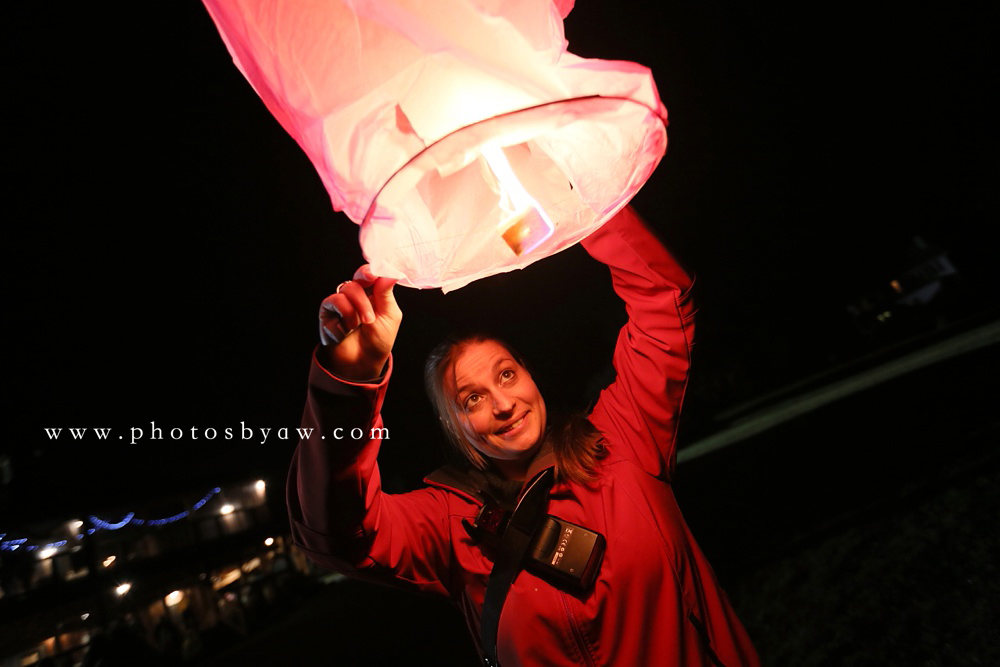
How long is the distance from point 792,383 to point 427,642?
34.7ft

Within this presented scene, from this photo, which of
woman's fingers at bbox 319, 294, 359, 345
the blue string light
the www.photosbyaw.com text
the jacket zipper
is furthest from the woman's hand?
the blue string light

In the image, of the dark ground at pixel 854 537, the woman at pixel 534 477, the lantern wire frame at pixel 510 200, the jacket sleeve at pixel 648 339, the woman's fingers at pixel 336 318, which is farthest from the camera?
the dark ground at pixel 854 537

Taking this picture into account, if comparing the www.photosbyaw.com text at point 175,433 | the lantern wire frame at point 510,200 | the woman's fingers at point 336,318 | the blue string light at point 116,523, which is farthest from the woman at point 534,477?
the blue string light at point 116,523

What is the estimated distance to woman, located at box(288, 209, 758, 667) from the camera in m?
1.12

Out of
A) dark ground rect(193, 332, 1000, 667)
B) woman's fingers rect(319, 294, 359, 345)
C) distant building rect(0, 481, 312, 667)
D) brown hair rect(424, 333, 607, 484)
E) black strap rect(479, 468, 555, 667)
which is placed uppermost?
distant building rect(0, 481, 312, 667)

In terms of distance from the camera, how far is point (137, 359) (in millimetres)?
3176

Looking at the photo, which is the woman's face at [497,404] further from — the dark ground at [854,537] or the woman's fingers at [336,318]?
the dark ground at [854,537]

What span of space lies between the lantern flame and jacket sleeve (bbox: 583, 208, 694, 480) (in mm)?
594

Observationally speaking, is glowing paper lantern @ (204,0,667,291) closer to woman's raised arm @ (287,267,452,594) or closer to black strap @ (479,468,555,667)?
woman's raised arm @ (287,267,452,594)

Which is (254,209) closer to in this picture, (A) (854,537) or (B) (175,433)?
(B) (175,433)

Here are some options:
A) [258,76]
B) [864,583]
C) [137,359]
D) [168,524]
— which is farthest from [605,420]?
[168,524]

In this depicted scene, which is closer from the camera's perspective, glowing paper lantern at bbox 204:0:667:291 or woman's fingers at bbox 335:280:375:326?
glowing paper lantern at bbox 204:0:667:291

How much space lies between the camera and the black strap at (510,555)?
52.1 inches

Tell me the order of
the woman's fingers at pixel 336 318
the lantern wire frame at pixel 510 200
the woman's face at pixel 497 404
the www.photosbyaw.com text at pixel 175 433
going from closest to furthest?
1. the lantern wire frame at pixel 510 200
2. the woman's fingers at pixel 336 318
3. the woman's face at pixel 497 404
4. the www.photosbyaw.com text at pixel 175 433
